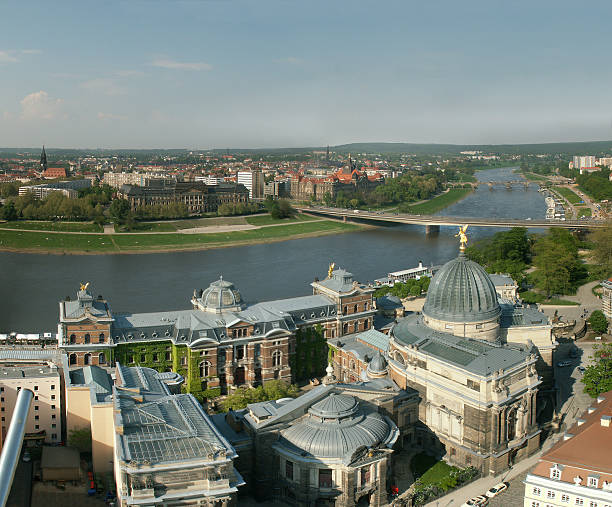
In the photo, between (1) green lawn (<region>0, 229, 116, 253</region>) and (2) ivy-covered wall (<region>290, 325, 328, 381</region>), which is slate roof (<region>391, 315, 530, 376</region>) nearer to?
(2) ivy-covered wall (<region>290, 325, 328, 381</region>)

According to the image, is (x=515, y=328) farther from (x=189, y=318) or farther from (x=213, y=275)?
(x=213, y=275)

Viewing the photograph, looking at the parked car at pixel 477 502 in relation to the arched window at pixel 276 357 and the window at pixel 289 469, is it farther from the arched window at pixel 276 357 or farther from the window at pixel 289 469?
the arched window at pixel 276 357

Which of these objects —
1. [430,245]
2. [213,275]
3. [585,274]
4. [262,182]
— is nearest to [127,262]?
[213,275]

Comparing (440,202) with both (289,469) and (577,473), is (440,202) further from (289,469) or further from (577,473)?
Result: (577,473)

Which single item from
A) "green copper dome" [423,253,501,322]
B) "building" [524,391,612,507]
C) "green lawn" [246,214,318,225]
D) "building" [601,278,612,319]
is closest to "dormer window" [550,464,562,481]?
"building" [524,391,612,507]

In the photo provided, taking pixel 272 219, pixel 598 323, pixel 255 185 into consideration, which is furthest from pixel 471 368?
pixel 255 185
